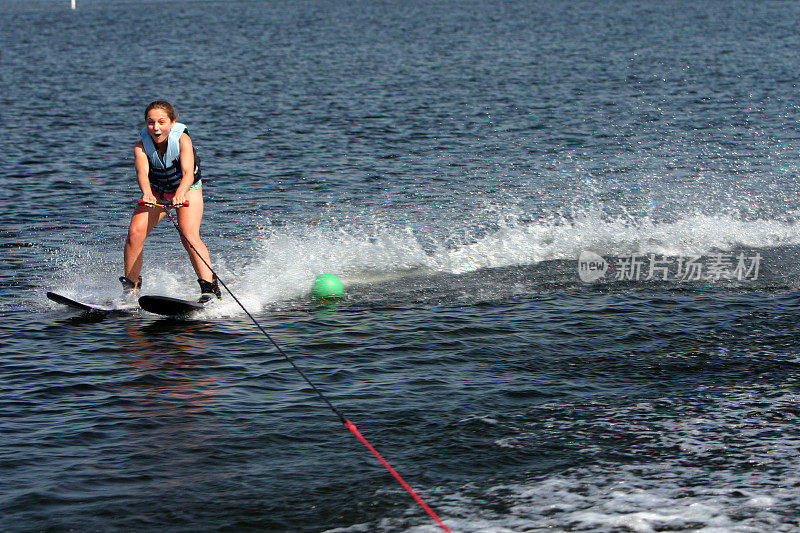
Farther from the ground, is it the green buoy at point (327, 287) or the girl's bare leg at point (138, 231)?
the girl's bare leg at point (138, 231)

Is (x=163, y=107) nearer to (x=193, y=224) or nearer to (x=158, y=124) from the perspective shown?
(x=158, y=124)

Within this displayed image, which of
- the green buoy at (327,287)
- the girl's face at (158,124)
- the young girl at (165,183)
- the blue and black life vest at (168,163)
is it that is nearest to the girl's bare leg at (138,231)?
the young girl at (165,183)

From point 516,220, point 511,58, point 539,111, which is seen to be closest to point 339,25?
point 511,58

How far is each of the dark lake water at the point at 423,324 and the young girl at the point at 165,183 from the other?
1.53 ft

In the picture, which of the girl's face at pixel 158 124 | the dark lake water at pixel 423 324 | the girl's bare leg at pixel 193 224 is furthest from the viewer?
the girl's bare leg at pixel 193 224

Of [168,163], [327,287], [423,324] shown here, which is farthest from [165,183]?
[423,324]

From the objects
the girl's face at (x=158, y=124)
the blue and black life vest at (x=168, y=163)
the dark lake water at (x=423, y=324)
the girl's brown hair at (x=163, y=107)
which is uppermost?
the girl's brown hair at (x=163, y=107)

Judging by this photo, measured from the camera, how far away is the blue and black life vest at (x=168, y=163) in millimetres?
8875

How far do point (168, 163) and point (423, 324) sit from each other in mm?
2788

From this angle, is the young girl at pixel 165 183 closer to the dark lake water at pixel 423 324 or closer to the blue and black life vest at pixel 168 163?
the blue and black life vest at pixel 168 163

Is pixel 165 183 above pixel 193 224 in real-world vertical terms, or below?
above

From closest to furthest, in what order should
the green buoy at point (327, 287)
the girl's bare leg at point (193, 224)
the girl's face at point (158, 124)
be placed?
the girl's face at point (158, 124)
the girl's bare leg at point (193, 224)
the green buoy at point (327, 287)

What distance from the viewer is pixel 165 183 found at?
30.1 feet

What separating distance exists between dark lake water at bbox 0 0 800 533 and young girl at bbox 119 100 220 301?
0.47m
